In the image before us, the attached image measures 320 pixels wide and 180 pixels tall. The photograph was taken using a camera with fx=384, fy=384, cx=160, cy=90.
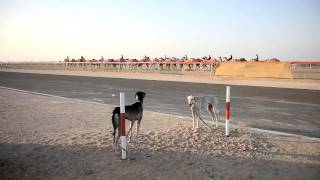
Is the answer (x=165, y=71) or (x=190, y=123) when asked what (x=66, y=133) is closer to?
(x=190, y=123)

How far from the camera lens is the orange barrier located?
2833cm

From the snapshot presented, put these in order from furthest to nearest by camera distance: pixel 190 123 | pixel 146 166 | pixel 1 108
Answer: pixel 1 108 → pixel 190 123 → pixel 146 166

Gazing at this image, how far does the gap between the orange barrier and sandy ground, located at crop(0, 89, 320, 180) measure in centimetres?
1890

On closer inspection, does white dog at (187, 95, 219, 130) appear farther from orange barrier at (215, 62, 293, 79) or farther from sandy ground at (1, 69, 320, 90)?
orange barrier at (215, 62, 293, 79)

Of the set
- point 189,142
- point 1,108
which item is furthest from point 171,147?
point 1,108

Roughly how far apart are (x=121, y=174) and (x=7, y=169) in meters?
2.06

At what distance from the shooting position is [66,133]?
9.83 metres

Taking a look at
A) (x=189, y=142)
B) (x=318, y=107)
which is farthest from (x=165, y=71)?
(x=189, y=142)

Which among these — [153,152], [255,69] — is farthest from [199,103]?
[255,69]

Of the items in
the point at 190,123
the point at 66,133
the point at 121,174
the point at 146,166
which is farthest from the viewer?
the point at 190,123

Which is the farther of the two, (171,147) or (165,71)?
(165,71)

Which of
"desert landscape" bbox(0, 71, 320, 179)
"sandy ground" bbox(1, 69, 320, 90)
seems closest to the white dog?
"desert landscape" bbox(0, 71, 320, 179)

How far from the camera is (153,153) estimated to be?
7973mm

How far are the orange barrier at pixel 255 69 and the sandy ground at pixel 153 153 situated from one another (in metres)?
18.9
